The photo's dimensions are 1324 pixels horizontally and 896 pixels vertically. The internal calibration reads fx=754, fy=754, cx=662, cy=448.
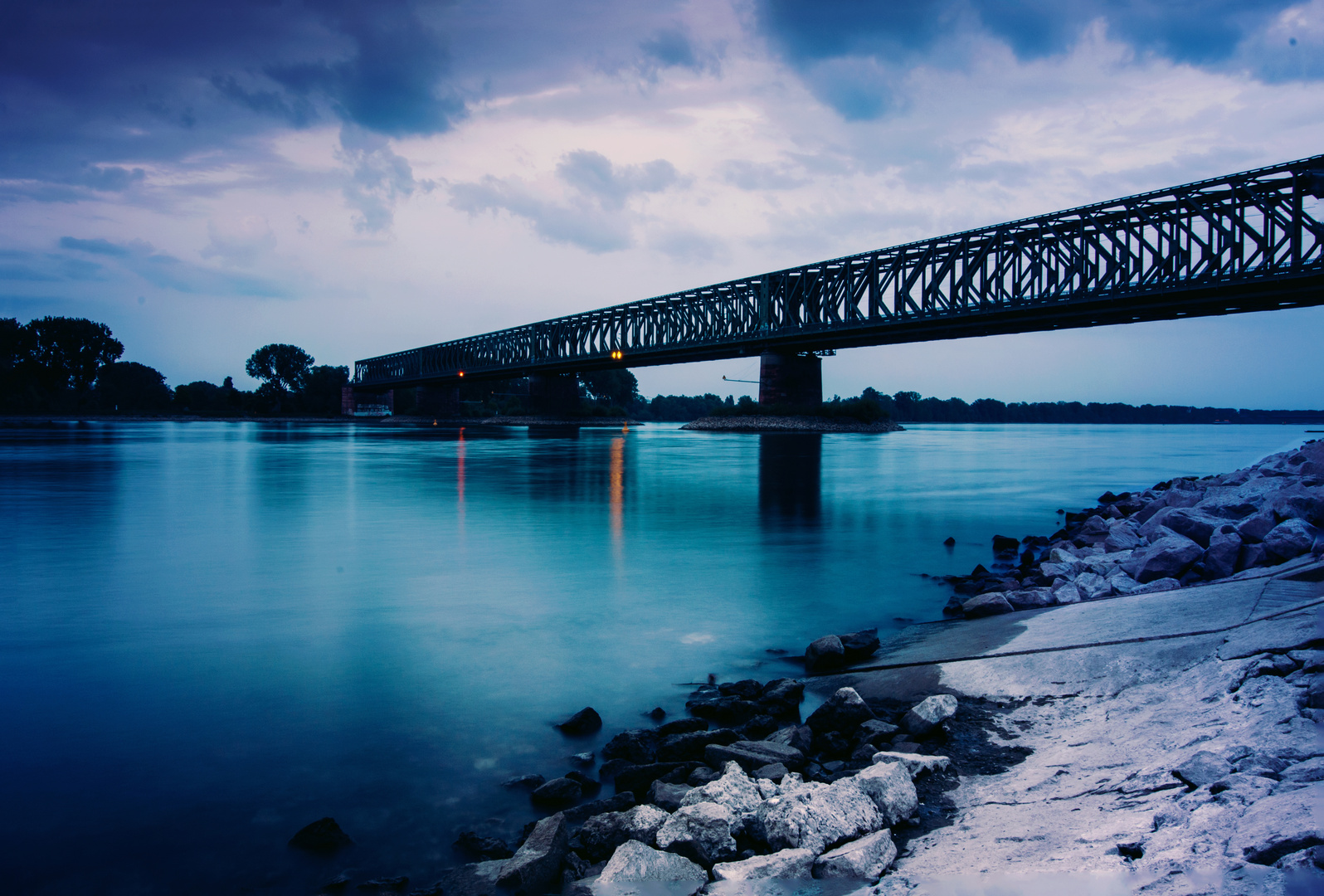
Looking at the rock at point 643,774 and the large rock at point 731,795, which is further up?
the large rock at point 731,795

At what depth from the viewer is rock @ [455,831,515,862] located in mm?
3871

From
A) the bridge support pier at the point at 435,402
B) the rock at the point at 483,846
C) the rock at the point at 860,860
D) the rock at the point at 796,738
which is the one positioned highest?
the bridge support pier at the point at 435,402

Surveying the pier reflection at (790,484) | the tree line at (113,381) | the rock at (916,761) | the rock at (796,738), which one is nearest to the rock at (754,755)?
the rock at (796,738)

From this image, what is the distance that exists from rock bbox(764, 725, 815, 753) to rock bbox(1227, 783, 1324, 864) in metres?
2.45

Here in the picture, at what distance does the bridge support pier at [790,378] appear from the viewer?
77.1 metres

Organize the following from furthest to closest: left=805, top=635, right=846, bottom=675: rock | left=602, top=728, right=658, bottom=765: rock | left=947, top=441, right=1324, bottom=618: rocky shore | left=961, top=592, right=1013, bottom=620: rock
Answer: left=947, top=441, right=1324, bottom=618: rocky shore
left=961, top=592, right=1013, bottom=620: rock
left=805, top=635, right=846, bottom=675: rock
left=602, top=728, right=658, bottom=765: rock

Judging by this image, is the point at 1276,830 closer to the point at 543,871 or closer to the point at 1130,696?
the point at 1130,696

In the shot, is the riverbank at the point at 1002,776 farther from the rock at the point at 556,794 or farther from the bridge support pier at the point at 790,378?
the bridge support pier at the point at 790,378

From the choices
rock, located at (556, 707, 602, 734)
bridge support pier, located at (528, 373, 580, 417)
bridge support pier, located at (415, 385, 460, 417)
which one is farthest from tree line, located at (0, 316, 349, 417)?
rock, located at (556, 707, 602, 734)

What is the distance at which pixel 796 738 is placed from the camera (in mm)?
4891

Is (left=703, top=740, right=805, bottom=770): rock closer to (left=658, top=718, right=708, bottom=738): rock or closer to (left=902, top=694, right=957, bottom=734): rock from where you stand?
(left=658, top=718, right=708, bottom=738): rock

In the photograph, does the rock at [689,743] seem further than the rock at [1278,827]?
Yes

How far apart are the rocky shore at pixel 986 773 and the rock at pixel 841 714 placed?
14 millimetres

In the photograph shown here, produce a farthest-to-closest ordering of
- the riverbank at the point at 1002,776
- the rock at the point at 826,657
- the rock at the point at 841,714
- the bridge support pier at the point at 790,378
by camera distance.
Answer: the bridge support pier at the point at 790,378
the rock at the point at 826,657
the rock at the point at 841,714
the riverbank at the point at 1002,776
